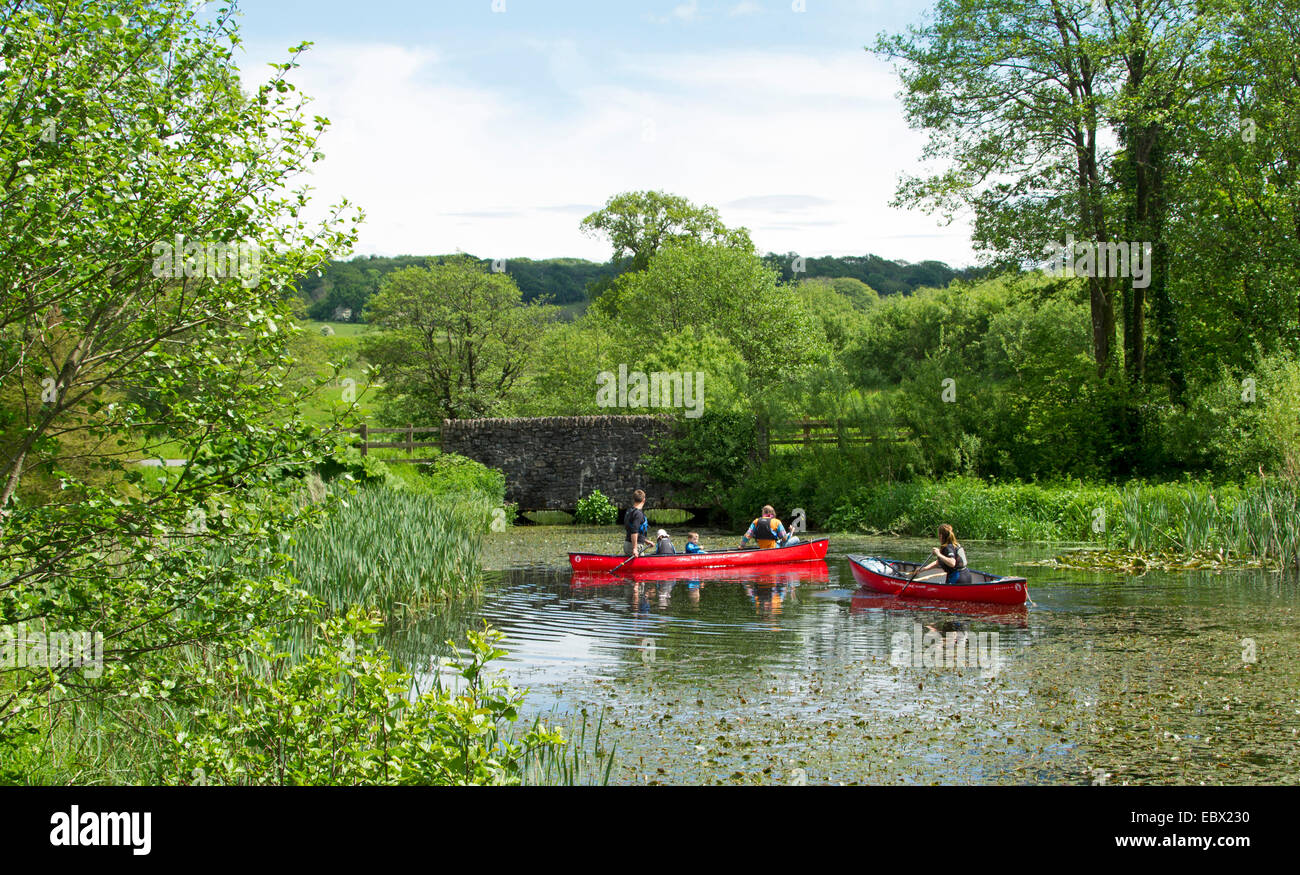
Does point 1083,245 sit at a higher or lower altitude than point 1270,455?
higher

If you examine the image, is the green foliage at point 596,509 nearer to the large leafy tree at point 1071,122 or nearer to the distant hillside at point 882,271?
the large leafy tree at point 1071,122

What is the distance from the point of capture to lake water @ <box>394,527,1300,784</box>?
288 inches

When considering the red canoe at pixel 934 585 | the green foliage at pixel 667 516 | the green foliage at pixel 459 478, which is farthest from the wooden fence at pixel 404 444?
the red canoe at pixel 934 585

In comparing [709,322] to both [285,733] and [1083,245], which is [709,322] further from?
[285,733]

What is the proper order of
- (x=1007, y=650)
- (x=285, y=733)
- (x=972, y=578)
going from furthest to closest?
(x=972, y=578)
(x=1007, y=650)
(x=285, y=733)

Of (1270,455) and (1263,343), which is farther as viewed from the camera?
(1263,343)

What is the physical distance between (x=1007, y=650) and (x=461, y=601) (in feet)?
25.7

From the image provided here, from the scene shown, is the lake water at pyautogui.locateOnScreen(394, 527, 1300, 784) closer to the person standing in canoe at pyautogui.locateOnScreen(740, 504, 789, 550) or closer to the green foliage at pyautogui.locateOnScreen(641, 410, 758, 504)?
the person standing in canoe at pyautogui.locateOnScreen(740, 504, 789, 550)

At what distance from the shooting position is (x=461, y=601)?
15.7 meters

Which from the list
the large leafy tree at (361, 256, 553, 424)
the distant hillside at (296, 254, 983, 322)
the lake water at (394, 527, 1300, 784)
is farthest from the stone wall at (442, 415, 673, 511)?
the distant hillside at (296, 254, 983, 322)

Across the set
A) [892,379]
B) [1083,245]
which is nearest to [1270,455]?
[1083,245]

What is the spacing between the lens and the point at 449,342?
1663 inches

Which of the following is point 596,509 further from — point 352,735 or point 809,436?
point 352,735

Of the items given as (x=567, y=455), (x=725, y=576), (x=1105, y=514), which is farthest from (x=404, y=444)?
(x=1105, y=514)
